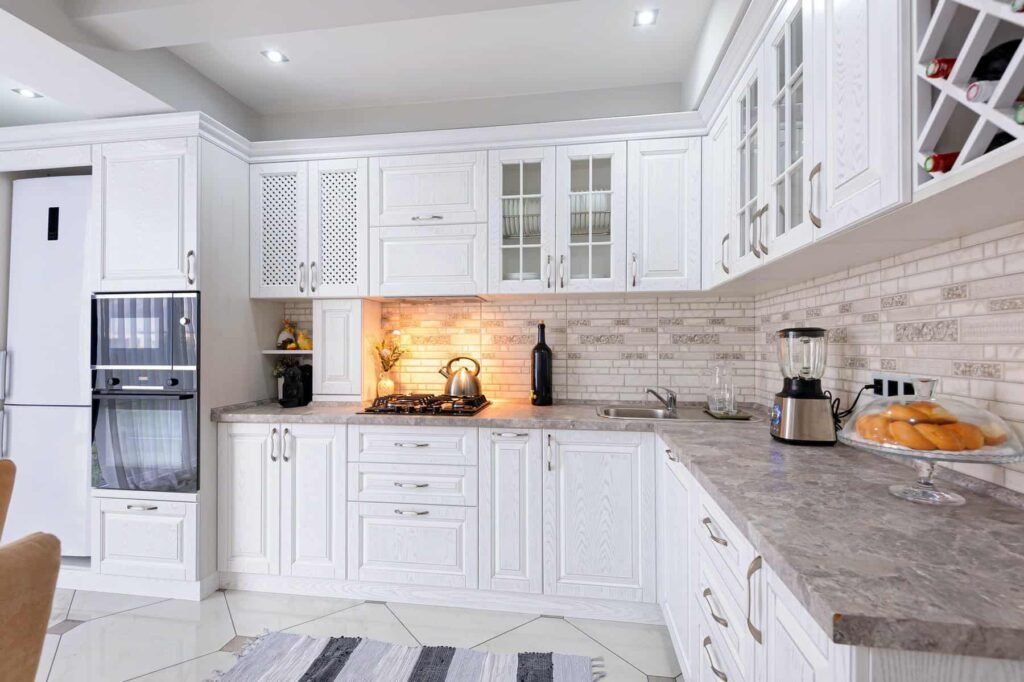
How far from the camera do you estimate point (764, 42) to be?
1.56m

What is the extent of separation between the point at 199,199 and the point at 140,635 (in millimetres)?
2021

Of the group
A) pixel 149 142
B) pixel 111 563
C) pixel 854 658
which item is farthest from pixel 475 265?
pixel 111 563

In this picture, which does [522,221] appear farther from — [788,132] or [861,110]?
[861,110]

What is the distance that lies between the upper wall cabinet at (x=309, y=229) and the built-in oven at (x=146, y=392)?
0.48 m

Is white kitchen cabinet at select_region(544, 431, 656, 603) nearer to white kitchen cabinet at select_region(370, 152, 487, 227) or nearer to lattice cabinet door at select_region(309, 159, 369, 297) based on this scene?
white kitchen cabinet at select_region(370, 152, 487, 227)

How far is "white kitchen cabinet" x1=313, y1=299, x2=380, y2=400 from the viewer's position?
9.04ft

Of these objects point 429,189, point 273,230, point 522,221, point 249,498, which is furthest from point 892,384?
point 273,230

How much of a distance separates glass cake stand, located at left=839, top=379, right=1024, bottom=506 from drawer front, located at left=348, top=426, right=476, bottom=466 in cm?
159

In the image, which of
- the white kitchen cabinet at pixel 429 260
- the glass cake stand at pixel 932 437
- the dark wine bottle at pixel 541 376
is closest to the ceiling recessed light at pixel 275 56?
the white kitchen cabinet at pixel 429 260

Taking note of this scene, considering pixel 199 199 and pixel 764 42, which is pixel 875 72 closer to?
pixel 764 42

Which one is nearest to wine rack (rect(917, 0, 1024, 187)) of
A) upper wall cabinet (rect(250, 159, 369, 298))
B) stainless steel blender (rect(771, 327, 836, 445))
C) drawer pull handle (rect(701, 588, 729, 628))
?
stainless steel blender (rect(771, 327, 836, 445))

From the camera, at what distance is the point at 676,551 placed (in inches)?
70.1

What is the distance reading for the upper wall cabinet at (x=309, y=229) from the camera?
2684 millimetres

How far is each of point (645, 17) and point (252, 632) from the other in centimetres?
325
